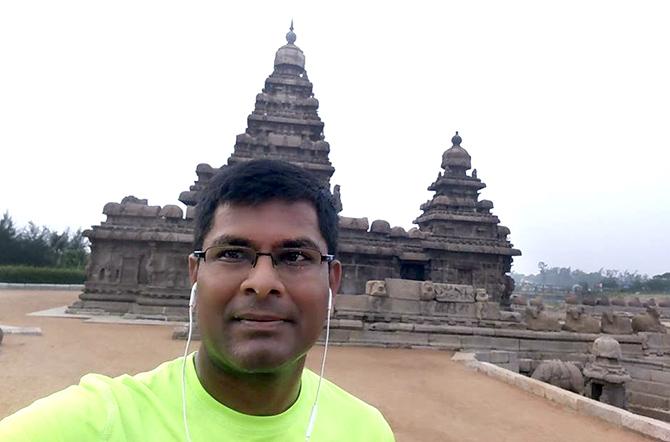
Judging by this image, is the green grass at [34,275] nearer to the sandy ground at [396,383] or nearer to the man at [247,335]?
the sandy ground at [396,383]

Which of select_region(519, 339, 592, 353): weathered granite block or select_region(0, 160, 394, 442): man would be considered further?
select_region(519, 339, 592, 353): weathered granite block

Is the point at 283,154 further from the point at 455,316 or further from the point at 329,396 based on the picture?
the point at 329,396

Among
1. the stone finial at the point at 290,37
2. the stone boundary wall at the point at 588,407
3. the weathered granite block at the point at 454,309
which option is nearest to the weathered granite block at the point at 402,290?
the weathered granite block at the point at 454,309

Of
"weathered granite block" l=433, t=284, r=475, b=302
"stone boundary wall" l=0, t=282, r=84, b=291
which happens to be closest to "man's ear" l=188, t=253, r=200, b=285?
"weathered granite block" l=433, t=284, r=475, b=302

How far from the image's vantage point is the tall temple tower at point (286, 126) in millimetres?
23000

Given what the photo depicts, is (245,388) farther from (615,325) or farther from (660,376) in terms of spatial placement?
(615,325)

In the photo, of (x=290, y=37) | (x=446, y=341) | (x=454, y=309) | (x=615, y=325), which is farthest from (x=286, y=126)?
(x=615, y=325)

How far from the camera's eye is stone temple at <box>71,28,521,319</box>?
1766 cm

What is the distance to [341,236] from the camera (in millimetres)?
19969

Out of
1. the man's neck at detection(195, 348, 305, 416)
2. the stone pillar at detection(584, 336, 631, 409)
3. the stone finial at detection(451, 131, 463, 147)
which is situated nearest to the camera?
the man's neck at detection(195, 348, 305, 416)

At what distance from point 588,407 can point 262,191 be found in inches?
318

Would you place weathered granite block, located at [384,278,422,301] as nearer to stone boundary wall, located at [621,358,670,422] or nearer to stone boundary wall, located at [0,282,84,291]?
stone boundary wall, located at [621,358,670,422]

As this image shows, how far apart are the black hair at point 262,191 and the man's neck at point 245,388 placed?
15.8 inches

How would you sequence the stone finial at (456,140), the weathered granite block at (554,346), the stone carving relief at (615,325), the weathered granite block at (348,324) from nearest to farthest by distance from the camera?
the weathered granite block at (348,324) → the weathered granite block at (554,346) → the stone carving relief at (615,325) → the stone finial at (456,140)
